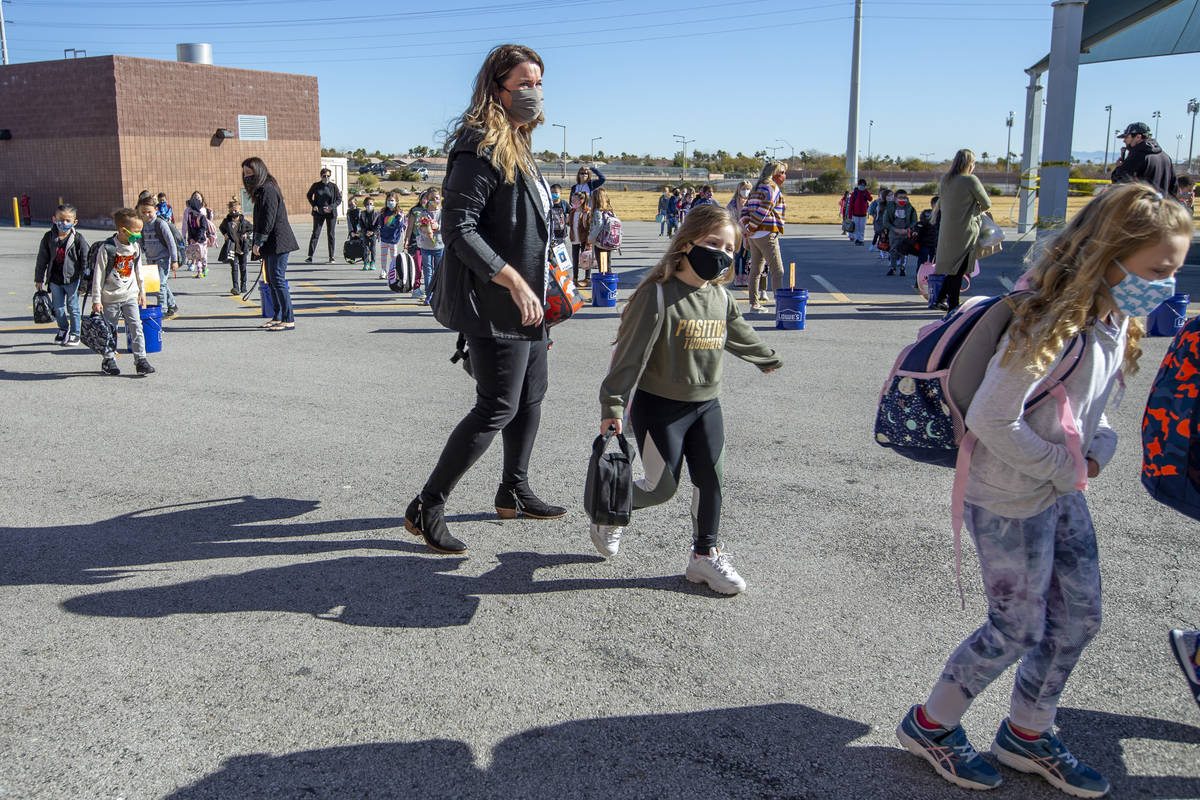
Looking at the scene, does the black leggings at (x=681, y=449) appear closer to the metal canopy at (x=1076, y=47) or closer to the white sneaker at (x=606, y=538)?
the white sneaker at (x=606, y=538)

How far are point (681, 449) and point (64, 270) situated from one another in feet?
26.8

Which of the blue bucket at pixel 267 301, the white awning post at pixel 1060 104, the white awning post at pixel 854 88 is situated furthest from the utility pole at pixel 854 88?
the blue bucket at pixel 267 301

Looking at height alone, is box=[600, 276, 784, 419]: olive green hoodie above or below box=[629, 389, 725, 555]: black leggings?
above

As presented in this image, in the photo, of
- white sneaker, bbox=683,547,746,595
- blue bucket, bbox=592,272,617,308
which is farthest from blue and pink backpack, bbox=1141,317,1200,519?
blue bucket, bbox=592,272,617,308

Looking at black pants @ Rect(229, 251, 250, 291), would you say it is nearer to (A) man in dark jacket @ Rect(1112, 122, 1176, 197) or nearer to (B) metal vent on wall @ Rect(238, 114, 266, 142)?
(A) man in dark jacket @ Rect(1112, 122, 1176, 197)

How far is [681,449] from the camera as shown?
3.92 meters

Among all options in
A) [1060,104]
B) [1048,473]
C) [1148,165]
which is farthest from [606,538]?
[1060,104]

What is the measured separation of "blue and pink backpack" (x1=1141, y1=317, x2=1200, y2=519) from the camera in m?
2.54

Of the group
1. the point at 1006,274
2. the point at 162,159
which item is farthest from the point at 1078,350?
the point at 162,159

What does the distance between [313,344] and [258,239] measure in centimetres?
138

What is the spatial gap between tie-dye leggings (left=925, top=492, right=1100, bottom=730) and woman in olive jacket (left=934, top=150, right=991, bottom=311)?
8845mm

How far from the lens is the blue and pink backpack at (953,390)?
2.51 m

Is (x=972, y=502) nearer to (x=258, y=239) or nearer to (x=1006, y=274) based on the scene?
(x=258, y=239)

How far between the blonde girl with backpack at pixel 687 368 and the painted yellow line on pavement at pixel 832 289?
10401 mm
